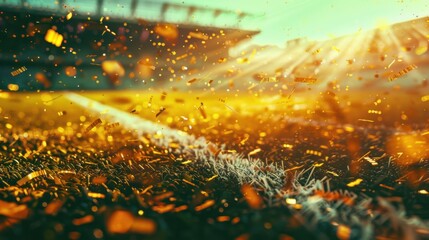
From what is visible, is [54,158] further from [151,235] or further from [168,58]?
[168,58]

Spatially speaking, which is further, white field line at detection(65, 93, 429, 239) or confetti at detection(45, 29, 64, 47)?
confetti at detection(45, 29, 64, 47)

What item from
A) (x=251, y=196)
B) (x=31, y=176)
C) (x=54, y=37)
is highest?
(x=251, y=196)

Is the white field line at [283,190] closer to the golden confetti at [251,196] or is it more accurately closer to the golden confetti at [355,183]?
the golden confetti at [251,196]

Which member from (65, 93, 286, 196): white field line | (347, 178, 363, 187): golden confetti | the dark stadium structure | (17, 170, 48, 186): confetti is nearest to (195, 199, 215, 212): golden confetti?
(65, 93, 286, 196): white field line

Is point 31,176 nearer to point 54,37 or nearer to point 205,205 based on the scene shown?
point 205,205

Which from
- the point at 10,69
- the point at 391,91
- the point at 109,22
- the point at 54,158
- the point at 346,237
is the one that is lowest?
the point at 10,69

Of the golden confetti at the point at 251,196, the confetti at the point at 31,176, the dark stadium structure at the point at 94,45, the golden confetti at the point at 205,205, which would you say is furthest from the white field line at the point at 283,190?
the dark stadium structure at the point at 94,45

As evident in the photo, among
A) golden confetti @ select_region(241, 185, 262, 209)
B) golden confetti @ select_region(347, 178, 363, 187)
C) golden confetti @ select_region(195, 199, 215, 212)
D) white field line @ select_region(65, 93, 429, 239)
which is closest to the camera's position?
white field line @ select_region(65, 93, 429, 239)

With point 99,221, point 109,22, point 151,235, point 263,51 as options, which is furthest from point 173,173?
point 109,22

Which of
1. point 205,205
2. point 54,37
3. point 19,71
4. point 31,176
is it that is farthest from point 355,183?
point 54,37

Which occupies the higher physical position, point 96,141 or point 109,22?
point 96,141

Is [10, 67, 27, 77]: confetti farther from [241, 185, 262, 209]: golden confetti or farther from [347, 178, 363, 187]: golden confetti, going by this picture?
[347, 178, 363, 187]: golden confetti
